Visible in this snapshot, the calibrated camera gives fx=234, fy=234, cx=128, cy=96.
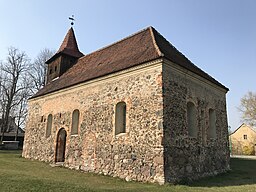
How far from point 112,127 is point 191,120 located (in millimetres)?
4158

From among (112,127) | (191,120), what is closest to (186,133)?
(191,120)

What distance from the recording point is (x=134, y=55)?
12.8 meters

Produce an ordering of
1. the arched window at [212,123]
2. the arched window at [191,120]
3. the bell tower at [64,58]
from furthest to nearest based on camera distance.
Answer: the bell tower at [64,58] → the arched window at [212,123] → the arched window at [191,120]

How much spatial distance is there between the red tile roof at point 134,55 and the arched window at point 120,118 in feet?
6.22

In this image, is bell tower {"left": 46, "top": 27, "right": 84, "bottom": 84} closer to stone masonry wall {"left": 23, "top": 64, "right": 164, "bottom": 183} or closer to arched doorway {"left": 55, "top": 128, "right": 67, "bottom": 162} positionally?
stone masonry wall {"left": 23, "top": 64, "right": 164, "bottom": 183}

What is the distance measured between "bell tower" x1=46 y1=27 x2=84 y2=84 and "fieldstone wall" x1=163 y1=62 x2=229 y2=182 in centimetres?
1191

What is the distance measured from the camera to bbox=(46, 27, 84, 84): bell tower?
20.2m

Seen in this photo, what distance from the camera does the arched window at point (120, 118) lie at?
1195 centimetres

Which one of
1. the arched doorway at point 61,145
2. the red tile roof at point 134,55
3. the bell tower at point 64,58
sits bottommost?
the arched doorway at point 61,145

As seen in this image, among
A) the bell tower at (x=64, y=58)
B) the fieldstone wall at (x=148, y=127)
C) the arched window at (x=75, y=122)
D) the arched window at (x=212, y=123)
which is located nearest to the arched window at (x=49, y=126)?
the fieldstone wall at (x=148, y=127)

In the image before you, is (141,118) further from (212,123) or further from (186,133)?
(212,123)

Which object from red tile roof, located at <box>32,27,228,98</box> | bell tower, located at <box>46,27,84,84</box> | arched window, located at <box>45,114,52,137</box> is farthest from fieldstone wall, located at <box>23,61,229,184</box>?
bell tower, located at <box>46,27,84,84</box>

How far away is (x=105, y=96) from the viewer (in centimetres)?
1276

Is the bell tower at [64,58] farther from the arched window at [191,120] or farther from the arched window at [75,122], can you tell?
the arched window at [191,120]
